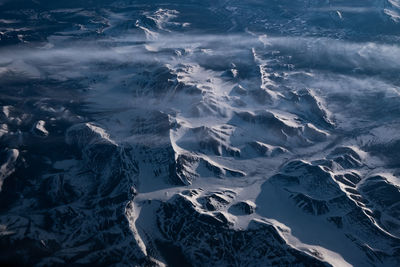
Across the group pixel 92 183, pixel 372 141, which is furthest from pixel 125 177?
pixel 372 141

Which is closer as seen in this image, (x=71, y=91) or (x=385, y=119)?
(x=385, y=119)

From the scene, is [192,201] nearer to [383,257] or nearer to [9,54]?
[383,257]

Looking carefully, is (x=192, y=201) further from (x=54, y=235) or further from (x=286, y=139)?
(x=286, y=139)

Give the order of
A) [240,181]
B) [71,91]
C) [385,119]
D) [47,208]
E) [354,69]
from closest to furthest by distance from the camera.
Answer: [47,208]
[240,181]
[385,119]
[71,91]
[354,69]

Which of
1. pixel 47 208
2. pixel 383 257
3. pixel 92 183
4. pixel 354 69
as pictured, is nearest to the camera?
pixel 383 257

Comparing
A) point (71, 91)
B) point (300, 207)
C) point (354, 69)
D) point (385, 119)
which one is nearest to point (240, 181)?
point (300, 207)

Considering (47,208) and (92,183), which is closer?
(47,208)
